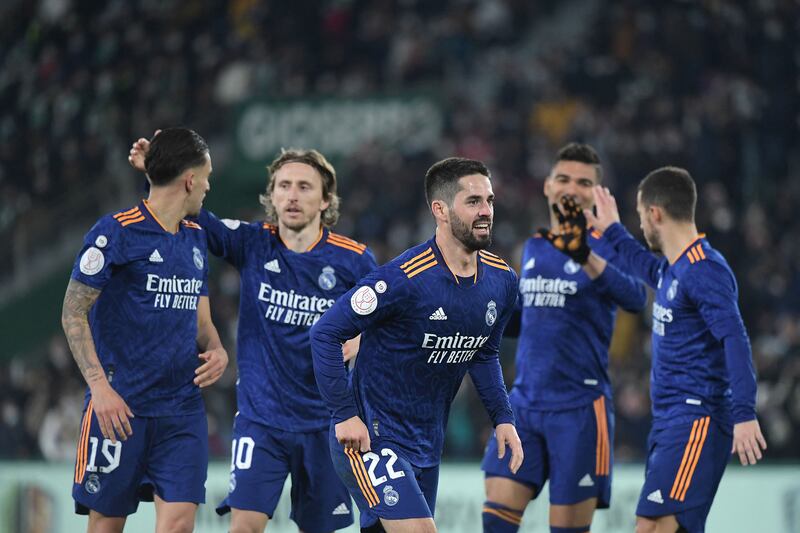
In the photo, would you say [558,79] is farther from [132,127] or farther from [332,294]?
[332,294]

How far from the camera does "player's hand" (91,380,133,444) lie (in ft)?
21.8

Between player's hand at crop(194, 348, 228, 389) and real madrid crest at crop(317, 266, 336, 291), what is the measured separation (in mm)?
753

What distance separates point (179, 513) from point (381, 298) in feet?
6.12

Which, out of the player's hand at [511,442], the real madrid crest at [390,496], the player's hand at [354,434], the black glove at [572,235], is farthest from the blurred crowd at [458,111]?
the player's hand at [354,434]

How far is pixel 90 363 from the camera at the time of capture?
6.66 metres

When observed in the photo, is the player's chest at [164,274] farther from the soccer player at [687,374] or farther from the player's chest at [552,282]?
the soccer player at [687,374]

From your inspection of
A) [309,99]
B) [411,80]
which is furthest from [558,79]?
[309,99]

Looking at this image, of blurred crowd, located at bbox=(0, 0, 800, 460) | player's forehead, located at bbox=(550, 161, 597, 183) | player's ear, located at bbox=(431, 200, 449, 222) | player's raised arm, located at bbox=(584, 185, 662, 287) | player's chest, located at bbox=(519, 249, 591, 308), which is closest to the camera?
player's ear, located at bbox=(431, 200, 449, 222)

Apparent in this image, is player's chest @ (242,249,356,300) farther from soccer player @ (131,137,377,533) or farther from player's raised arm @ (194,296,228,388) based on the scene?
player's raised arm @ (194,296,228,388)

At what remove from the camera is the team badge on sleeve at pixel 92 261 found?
671 cm

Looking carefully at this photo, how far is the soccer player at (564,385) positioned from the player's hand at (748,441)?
4.92ft

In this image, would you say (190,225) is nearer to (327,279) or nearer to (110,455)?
(327,279)

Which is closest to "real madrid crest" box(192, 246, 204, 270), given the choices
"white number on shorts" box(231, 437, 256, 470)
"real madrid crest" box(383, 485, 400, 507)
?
"white number on shorts" box(231, 437, 256, 470)

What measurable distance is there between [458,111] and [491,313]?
509 inches
